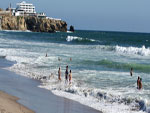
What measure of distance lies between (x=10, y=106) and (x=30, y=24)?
419 ft

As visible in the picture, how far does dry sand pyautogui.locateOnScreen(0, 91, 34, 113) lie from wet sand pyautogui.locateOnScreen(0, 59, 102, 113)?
1.02ft

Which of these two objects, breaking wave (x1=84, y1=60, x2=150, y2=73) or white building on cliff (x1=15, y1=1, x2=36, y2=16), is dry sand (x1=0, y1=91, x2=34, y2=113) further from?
white building on cliff (x1=15, y1=1, x2=36, y2=16)

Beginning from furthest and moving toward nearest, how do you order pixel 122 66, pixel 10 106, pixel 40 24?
pixel 40 24
pixel 122 66
pixel 10 106

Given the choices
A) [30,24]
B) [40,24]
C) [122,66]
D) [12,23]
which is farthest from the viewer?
[30,24]

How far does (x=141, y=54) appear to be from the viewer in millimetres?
47719

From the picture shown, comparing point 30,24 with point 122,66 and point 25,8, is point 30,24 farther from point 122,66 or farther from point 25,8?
point 122,66

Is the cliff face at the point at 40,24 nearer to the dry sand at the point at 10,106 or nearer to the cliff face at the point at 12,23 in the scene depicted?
the cliff face at the point at 12,23

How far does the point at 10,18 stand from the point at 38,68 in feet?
346

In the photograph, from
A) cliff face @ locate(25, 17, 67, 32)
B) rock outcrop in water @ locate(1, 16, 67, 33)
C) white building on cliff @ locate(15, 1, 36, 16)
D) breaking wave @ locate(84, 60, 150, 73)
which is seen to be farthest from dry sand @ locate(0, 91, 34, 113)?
white building on cliff @ locate(15, 1, 36, 16)

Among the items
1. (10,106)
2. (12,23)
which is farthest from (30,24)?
(10,106)

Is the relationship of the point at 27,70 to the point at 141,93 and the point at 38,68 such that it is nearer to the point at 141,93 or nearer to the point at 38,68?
the point at 38,68

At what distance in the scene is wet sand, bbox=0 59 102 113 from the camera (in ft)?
47.0

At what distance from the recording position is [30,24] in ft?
458

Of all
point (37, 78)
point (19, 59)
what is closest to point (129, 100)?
point (37, 78)
